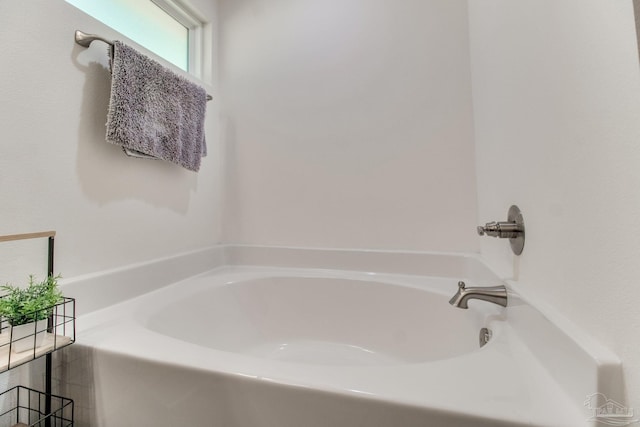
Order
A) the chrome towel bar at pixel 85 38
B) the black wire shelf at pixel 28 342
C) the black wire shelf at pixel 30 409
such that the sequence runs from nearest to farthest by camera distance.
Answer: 1. the black wire shelf at pixel 28 342
2. the black wire shelf at pixel 30 409
3. the chrome towel bar at pixel 85 38

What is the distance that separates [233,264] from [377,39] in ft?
4.77

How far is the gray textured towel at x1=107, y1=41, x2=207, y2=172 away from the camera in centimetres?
95

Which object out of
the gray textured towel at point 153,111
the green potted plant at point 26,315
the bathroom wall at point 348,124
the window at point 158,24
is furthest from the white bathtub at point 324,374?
the window at point 158,24

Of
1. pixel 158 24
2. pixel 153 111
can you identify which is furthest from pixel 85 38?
pixel 158 24

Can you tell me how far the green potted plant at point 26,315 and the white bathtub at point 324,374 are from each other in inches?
4.1

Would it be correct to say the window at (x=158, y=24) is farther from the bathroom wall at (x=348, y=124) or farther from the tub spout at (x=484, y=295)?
the tub spout at (x=484, y=295)

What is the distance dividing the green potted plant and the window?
40.4 inches

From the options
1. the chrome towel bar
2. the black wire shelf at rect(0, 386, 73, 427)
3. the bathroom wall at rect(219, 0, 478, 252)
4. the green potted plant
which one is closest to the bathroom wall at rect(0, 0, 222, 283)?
the chrome towel bar

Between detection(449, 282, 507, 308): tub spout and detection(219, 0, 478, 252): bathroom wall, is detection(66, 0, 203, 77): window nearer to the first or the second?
detection(219, 0, 478, 252): bathroom wall

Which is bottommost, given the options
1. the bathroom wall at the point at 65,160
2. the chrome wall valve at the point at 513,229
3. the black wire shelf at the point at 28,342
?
the black wire shelf at the point at 28,342

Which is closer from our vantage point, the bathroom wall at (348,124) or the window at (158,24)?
the window at (158,24)

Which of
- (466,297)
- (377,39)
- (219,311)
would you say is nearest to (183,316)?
(219,311)

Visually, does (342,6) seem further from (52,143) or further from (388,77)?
(52,143)

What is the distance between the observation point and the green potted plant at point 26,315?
22.8 inches
